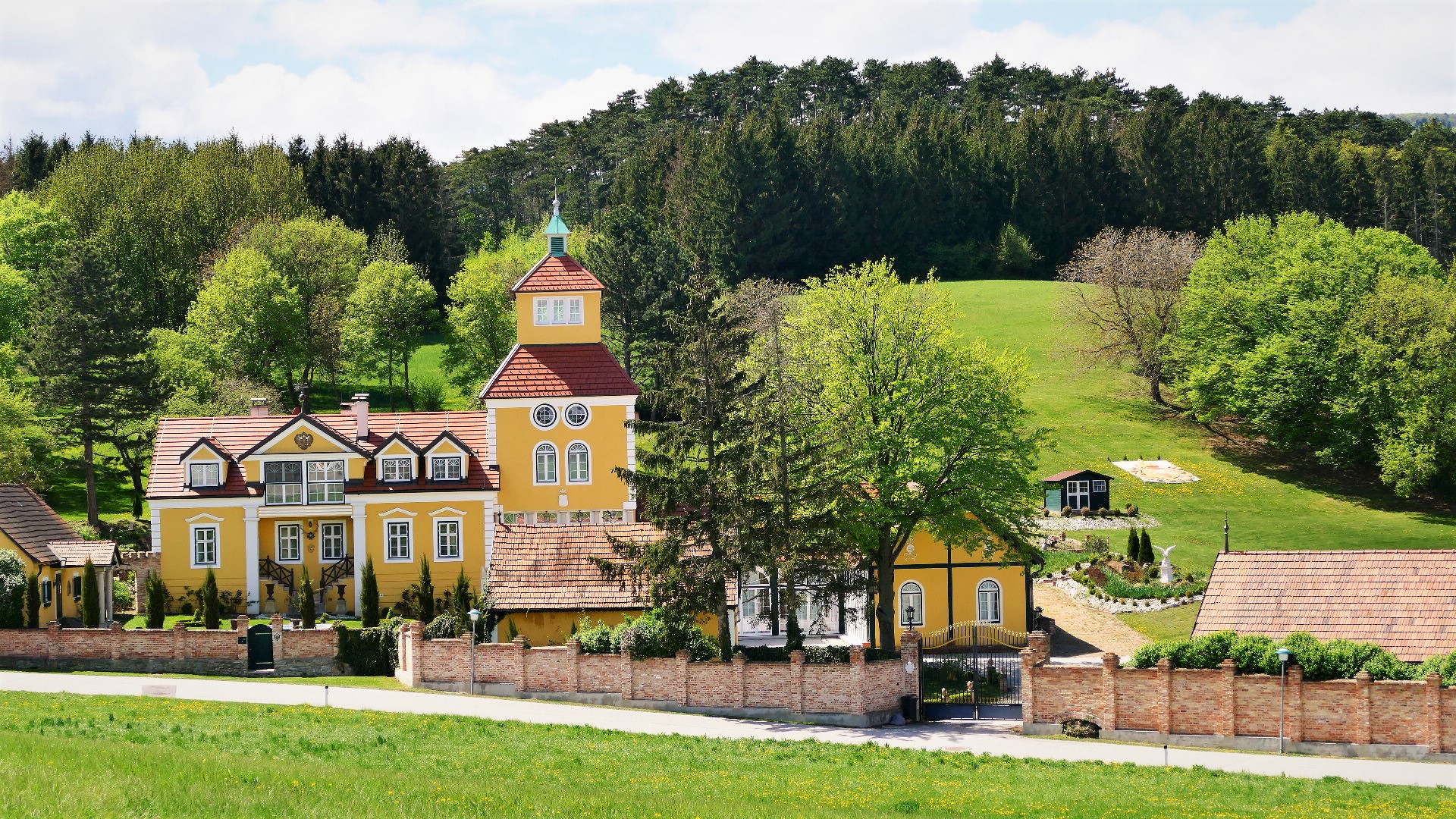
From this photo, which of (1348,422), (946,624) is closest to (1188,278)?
(1348,422)

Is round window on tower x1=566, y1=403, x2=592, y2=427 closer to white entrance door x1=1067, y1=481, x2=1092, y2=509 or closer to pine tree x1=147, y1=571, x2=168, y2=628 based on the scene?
pine tree x1=147, y1=571, x2=168, y2=628

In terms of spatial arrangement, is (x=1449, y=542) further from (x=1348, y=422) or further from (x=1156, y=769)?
(x=1156, y=769)

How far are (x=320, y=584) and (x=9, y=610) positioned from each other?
10415 mm

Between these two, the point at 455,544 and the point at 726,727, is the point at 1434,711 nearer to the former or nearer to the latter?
the point at 726,727

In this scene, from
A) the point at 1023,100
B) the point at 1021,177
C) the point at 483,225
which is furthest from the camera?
the point at 1023,100

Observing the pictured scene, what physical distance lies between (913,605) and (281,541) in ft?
68.2

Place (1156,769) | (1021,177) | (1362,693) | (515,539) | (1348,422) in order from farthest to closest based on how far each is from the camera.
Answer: (1021,177)
(1348,422)
(515,539)
(1362,693)
(1156,769)

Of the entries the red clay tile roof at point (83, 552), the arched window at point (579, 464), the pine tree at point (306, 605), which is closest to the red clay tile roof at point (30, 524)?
the red clay tile roof at point (83, 552)

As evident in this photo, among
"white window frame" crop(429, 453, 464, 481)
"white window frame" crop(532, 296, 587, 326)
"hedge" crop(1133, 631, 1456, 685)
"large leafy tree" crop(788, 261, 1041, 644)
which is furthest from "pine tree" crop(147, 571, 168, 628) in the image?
"hedge" crop(1133, 631, 1456, 685)

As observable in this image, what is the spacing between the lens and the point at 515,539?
44.5m

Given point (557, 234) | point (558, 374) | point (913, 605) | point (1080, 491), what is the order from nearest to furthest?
1. point (913, 605)
2. point (558, 374)
3. point (557, 234)
4. point (1080, 491)

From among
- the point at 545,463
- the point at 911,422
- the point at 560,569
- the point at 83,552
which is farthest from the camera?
the point at 545,463

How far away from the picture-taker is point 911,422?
45500mm

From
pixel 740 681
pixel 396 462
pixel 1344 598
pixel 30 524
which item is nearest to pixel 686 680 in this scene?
pixel 740 681
